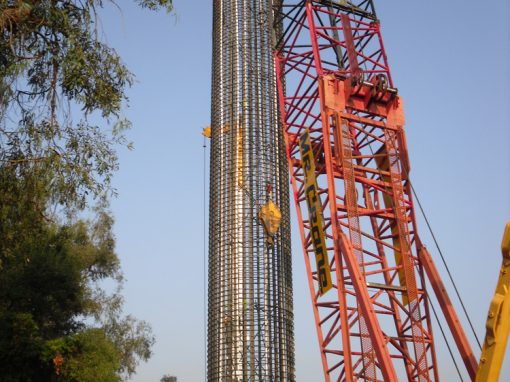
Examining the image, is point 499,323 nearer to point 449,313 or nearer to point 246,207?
point 449,313

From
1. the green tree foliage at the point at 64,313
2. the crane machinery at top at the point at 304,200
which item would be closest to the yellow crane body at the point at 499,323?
the crane machinery at top at the point at 304,200

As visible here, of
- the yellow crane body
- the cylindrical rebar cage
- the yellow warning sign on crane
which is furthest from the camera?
the cylindrical rebar cage

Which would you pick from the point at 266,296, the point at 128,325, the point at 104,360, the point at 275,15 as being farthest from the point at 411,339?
the point at 128,325

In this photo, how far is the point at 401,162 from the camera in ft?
55.5

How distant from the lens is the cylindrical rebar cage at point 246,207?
19.8 meters

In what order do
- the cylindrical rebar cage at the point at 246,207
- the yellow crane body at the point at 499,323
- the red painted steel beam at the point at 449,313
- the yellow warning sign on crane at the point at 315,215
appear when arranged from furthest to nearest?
the cylindrical rebar cage at the point at 246,207 < the yellow warning sign on crane at the point at 315,215 < the red painted steel beam at the point at 449,313 < the yellow crane body at the point at 499,323

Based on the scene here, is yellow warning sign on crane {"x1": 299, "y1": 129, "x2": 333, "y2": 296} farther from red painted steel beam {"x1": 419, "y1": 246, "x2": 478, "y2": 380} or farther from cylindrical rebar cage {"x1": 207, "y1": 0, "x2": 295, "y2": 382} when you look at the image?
cylindrical rebar cage {"x1": 207, "y1": 0, "x2": 295, "y2": 382}

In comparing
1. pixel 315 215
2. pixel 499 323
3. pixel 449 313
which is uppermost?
pixel 315 215

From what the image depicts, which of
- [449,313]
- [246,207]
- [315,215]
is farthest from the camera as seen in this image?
[246,207]

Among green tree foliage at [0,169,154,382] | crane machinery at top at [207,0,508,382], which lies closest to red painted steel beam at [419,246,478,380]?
crane machinery at top at [207,0,508,382]

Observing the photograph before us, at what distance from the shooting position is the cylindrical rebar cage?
19.8 meters

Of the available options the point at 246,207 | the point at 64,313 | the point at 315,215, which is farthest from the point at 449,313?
the point at 64,313

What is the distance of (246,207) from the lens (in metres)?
21.4

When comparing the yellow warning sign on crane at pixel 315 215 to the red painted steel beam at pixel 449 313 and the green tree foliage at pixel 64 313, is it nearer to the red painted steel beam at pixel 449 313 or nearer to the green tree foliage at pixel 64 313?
the red painted steel beam at pixel 449 313
